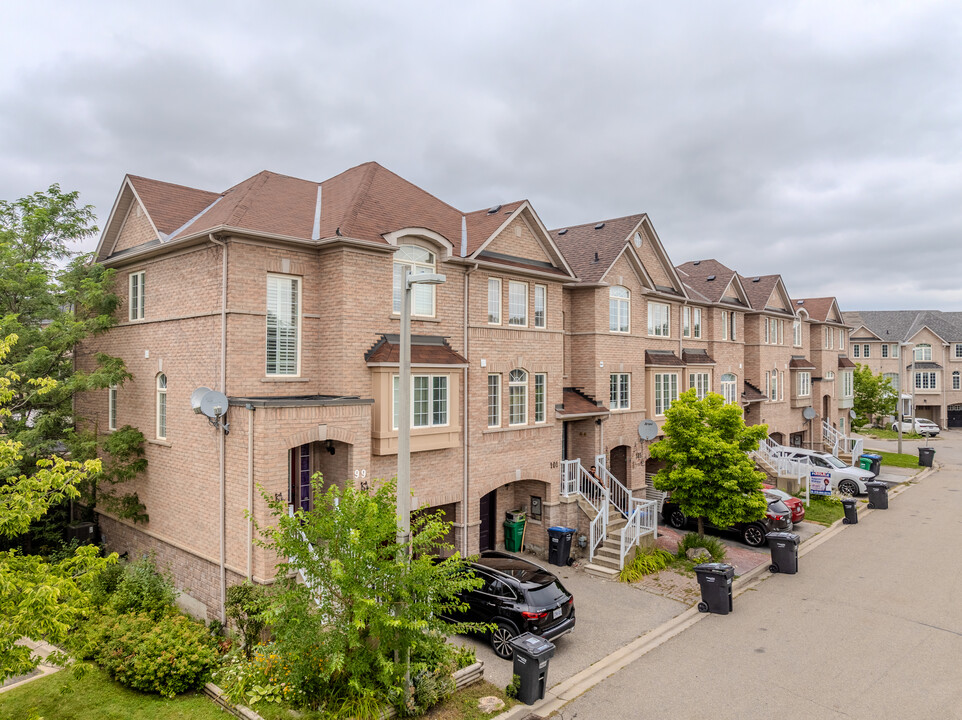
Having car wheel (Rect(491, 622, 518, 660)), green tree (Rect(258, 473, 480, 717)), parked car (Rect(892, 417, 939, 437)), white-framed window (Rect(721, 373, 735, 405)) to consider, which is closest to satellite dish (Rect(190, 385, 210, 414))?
green tree (Rect(258, 473, 480, 717))

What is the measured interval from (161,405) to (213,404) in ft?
13.1

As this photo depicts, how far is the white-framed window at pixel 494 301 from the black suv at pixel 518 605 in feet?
25.0

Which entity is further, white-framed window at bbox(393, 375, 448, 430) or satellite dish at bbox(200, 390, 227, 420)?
white-framed window at bbox(393, 375, 448, 430)

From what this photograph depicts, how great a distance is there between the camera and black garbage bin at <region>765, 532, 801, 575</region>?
17.6m

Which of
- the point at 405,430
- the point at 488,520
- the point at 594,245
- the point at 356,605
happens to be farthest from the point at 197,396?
the point at 594,245

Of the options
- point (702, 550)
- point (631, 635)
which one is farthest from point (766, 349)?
point (631, 635)

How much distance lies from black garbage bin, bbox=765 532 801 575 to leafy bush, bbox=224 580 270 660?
46.4 feet

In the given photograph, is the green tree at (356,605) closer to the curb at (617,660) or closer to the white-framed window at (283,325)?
the curb at (617,660)

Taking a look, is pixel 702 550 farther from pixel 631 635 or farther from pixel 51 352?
pixel 51 352

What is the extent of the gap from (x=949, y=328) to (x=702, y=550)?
63.8 meters

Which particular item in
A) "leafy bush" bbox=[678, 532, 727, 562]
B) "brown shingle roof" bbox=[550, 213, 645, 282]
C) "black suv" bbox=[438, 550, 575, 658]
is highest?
"brown shingle roof" bbox=[550, 213, 645, 282]

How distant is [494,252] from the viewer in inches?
725

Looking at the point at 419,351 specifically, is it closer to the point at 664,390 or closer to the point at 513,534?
the point at 513,534

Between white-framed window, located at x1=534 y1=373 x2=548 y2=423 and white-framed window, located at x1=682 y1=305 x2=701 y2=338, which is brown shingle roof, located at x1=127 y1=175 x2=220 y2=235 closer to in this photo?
white-framed window, located at x1=534 y1=373 x2=548 y2=423
